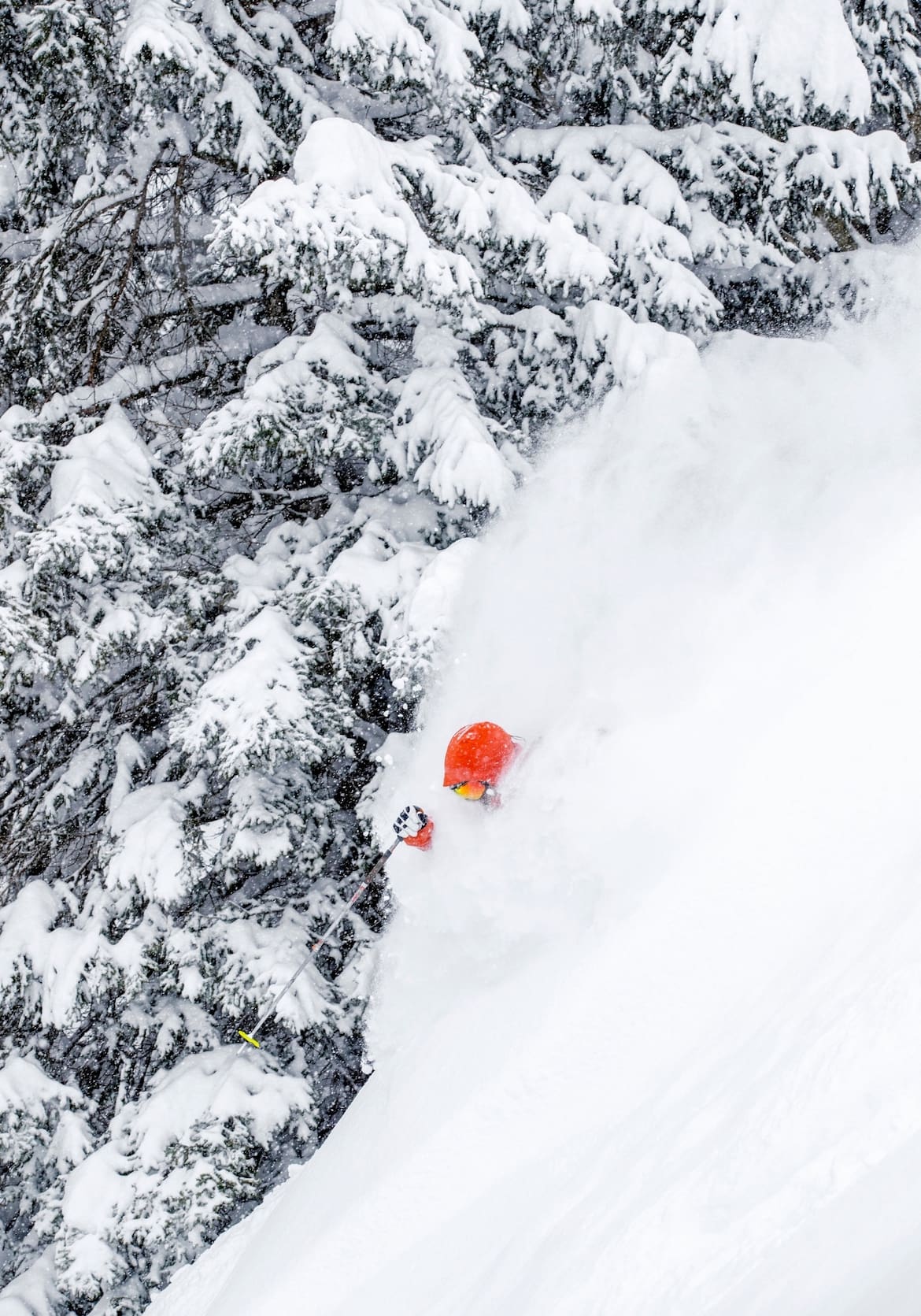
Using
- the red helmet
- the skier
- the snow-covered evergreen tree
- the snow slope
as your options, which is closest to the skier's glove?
the skier

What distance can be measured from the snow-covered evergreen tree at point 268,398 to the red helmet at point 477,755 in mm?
645

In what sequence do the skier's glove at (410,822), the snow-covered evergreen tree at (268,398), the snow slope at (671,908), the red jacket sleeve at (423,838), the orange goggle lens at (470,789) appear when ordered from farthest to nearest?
the snow-covered evergreen tree at (268,398) → the red jacket sleeve at (423,838) → the skier's glove at (410,822) → the orange goggle lens at (470,789) → the snow slope at (671,908)

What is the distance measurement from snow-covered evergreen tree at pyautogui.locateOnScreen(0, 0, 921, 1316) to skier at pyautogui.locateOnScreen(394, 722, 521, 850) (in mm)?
665

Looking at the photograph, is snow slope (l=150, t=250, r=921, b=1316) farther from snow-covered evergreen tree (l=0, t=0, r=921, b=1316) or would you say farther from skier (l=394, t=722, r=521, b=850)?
snow-covered evergreen tree (l=0, t=0, r=921, b=1316)

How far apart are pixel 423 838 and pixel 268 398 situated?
2951mm

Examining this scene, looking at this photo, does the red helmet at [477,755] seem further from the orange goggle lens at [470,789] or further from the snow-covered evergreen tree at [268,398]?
the snow-covered evergreen tree at [268,398]

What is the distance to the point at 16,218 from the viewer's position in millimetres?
9016


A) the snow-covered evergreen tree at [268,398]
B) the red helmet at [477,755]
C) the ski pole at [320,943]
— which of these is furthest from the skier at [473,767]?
the snow-covered evergreen tree at [268,398]

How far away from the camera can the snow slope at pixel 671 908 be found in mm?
2686

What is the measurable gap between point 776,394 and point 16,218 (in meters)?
6.25

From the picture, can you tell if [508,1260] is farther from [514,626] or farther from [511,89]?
[511,89]

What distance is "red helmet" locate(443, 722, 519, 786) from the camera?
620 centimetres

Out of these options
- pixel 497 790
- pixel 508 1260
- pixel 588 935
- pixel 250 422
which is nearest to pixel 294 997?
pixel 497 790

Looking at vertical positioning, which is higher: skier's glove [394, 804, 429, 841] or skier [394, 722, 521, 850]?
skier [394, 722, 521, 850]
